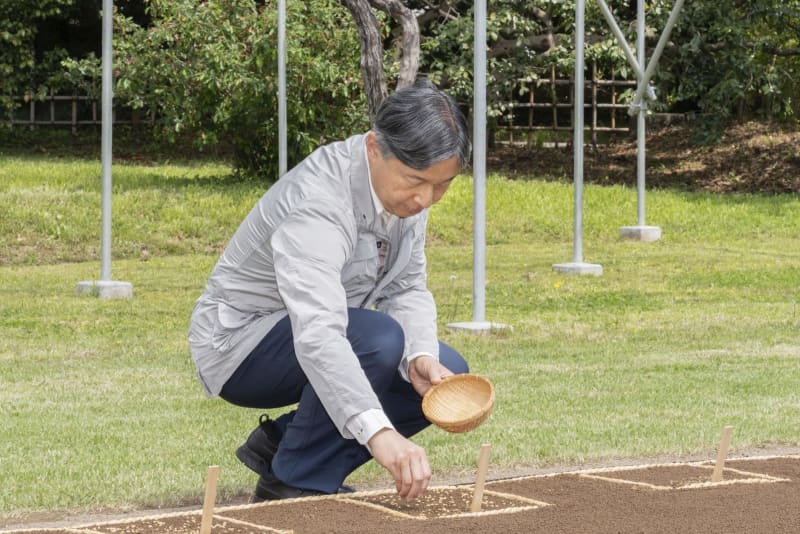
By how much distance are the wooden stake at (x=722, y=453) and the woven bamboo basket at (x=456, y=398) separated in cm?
107

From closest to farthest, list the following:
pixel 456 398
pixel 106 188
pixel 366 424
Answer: pixel 366 424
pixel 456 398
pixel 106 188

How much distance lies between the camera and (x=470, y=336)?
29.2ft

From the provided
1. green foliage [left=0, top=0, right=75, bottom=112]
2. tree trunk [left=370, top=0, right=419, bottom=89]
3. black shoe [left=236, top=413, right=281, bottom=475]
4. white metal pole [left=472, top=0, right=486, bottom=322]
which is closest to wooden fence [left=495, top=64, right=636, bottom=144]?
green foliage [left=0, top=0, right=75, bottom=112]

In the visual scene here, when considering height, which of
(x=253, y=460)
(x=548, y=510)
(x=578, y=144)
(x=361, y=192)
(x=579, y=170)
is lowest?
(x=548, y=510)

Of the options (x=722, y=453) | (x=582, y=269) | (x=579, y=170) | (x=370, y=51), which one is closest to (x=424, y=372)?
(x=722, y=453)

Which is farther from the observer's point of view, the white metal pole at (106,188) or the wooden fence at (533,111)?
the wooden fence at (533,111)

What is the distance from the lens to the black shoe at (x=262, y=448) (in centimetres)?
463

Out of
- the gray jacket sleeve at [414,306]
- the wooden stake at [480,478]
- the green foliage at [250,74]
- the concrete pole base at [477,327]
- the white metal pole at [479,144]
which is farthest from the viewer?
the green foliage at [250,74]

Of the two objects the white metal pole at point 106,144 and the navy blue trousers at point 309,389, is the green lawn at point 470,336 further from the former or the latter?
the navy blue trousers at point 309,389

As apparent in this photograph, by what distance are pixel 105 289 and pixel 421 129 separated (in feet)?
25.4

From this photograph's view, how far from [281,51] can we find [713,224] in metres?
6.95

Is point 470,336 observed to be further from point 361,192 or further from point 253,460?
point 361,192

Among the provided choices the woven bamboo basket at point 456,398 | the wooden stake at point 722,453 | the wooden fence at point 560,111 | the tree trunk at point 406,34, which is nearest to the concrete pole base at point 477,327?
the wooden stake at point 722,453

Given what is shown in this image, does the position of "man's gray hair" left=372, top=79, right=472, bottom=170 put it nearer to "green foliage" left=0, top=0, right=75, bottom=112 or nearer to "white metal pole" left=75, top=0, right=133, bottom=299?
"white metal pole" left=75, top=0, right=133, bottom=299
